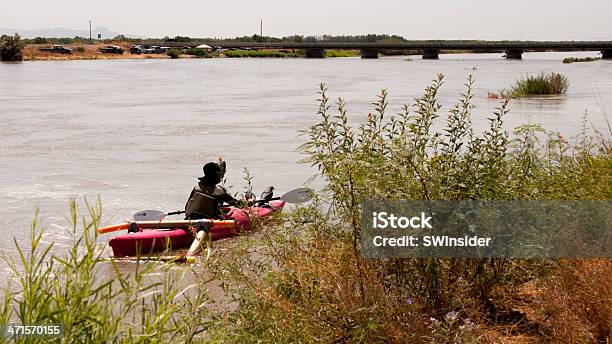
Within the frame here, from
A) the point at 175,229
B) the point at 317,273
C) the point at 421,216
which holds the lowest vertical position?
the point at 175,229

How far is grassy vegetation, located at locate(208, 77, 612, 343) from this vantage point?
4828 millimetres

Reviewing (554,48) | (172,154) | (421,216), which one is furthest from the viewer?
(554,48)

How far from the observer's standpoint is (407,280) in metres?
5.30

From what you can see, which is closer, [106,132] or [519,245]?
[519,245]

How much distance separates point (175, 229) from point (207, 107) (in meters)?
18.9

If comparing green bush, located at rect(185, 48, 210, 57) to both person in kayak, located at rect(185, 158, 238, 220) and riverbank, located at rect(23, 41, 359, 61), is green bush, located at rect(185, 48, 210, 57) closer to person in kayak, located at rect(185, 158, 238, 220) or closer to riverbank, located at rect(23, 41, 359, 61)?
riverbank, located at rect(23, 41, 359, 61)

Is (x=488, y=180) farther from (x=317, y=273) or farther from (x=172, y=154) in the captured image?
(x=172, y=154)

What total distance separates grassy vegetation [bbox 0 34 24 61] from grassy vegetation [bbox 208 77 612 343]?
77553mm

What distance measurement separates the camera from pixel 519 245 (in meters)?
5.52

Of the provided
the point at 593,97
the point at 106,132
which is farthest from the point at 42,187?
the point at 593,97

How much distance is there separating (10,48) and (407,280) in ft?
258

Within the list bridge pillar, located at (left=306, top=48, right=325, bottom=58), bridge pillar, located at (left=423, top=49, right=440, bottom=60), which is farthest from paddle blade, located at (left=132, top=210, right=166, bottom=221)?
bridge pillar, located at (left=306, top=48, right=325, bottom=58)

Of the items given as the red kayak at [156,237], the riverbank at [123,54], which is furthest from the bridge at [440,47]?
the red kayak at [156,237]

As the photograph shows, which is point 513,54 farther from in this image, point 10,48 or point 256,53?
point 10,48
